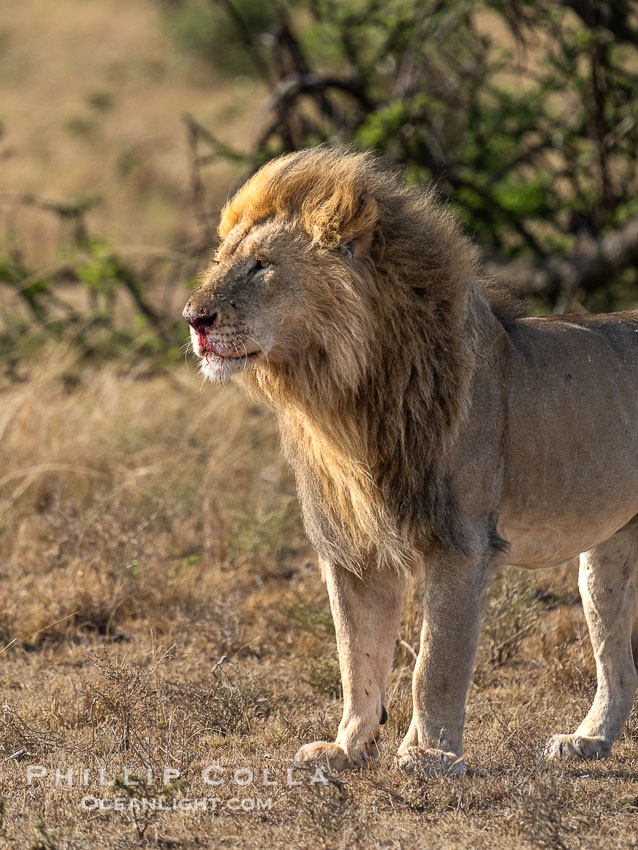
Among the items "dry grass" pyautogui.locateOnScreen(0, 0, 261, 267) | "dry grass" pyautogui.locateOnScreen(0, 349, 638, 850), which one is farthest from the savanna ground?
"dry grass" pyautogui.locateOnScreen(0, 0, 261, 267)

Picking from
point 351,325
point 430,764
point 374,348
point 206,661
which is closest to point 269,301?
point 351,325

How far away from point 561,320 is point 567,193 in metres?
6.24

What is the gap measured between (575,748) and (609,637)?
1.48 ft

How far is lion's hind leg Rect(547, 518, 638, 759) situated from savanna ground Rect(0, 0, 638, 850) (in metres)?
0.09

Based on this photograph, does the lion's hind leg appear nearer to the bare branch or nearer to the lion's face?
the lion's face

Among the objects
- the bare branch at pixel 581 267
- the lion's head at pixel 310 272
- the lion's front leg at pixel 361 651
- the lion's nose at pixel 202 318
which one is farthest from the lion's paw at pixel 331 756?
the bare branch at pixel 581 267

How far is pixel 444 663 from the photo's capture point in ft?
11.0

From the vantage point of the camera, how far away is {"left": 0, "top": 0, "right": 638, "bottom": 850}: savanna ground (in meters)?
3.18

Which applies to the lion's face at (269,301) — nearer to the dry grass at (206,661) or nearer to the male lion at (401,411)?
the male lion at (401,411)

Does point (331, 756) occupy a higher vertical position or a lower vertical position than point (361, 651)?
lower

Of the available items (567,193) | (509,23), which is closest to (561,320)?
(509,23)

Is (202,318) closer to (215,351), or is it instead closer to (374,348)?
(215,351)

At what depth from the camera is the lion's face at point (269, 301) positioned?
10.7 ft

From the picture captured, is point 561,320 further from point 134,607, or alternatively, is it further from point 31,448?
point 31,448
